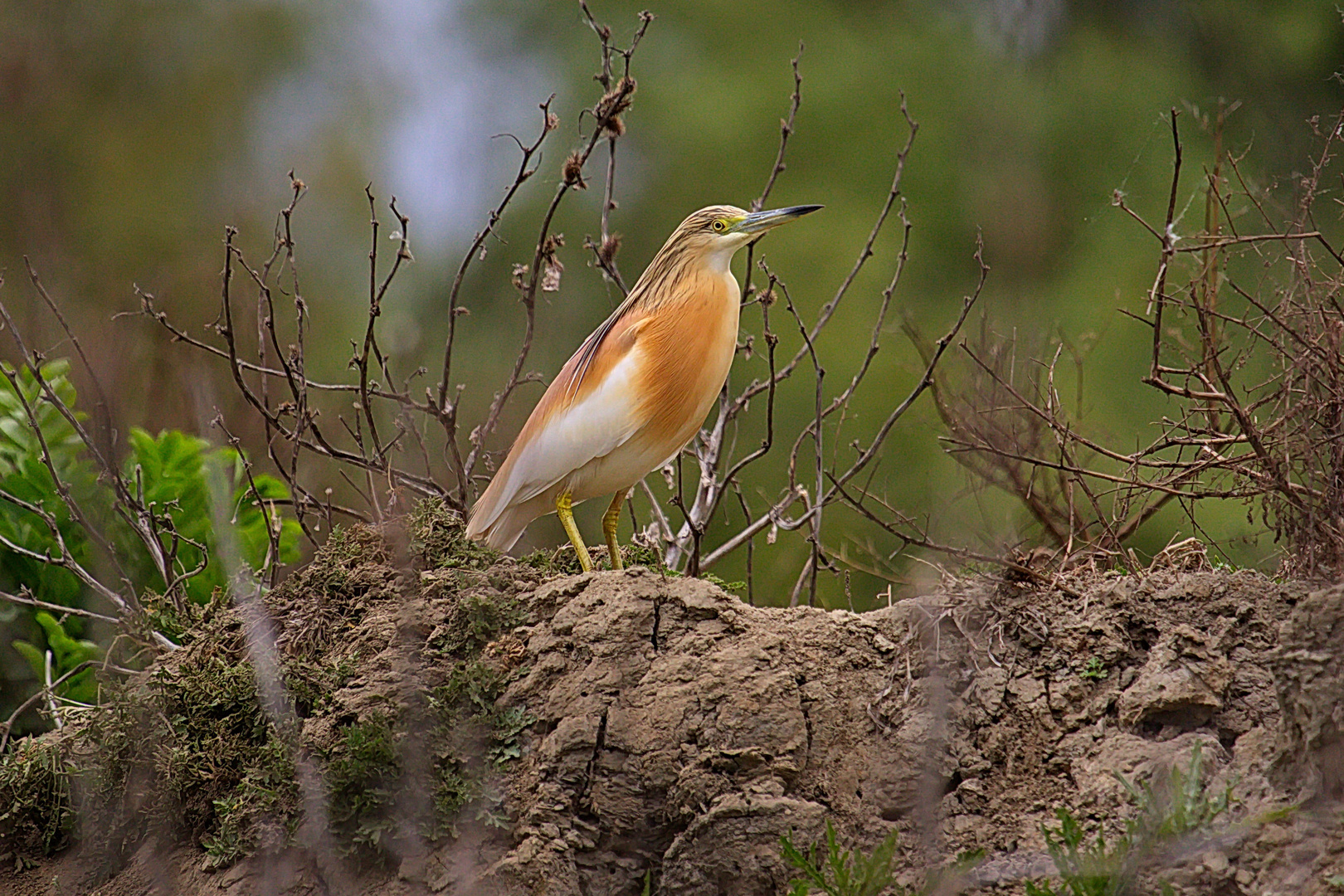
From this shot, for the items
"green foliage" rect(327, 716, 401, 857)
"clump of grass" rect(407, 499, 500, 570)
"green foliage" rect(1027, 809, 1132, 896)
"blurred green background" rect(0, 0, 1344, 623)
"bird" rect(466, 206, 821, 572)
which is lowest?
"green foliage" rect(1027, 809, 1132, 896)

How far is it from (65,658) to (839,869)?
3577 millimetres

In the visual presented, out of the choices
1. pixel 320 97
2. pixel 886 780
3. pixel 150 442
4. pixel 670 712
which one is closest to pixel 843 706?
pixel 886 780

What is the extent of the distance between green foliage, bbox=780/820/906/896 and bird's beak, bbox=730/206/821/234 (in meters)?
2.09

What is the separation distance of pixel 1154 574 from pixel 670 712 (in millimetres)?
1262

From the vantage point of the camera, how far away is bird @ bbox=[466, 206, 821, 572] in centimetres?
425

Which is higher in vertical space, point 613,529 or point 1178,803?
point 613,529

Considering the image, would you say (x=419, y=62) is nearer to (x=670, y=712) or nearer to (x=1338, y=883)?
(x=670, y=712)

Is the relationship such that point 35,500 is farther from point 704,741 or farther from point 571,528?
point 704,741

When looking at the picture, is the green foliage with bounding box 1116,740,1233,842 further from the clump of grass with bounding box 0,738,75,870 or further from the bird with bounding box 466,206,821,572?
the clump of grass with bounding box 0,738,75,870

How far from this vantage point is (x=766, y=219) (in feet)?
14.3

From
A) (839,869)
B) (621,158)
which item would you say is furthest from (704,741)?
(621,158)

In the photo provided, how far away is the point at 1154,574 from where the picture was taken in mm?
3332

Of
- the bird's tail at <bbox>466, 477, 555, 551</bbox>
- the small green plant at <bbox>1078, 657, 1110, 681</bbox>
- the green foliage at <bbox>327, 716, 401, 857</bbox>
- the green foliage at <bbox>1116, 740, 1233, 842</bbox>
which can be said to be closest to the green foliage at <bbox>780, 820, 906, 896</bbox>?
the green foliage at <bbox>1116, 740, 1233, 842</bbox>

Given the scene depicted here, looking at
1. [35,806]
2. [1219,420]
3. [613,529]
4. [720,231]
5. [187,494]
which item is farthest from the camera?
[187,494]
